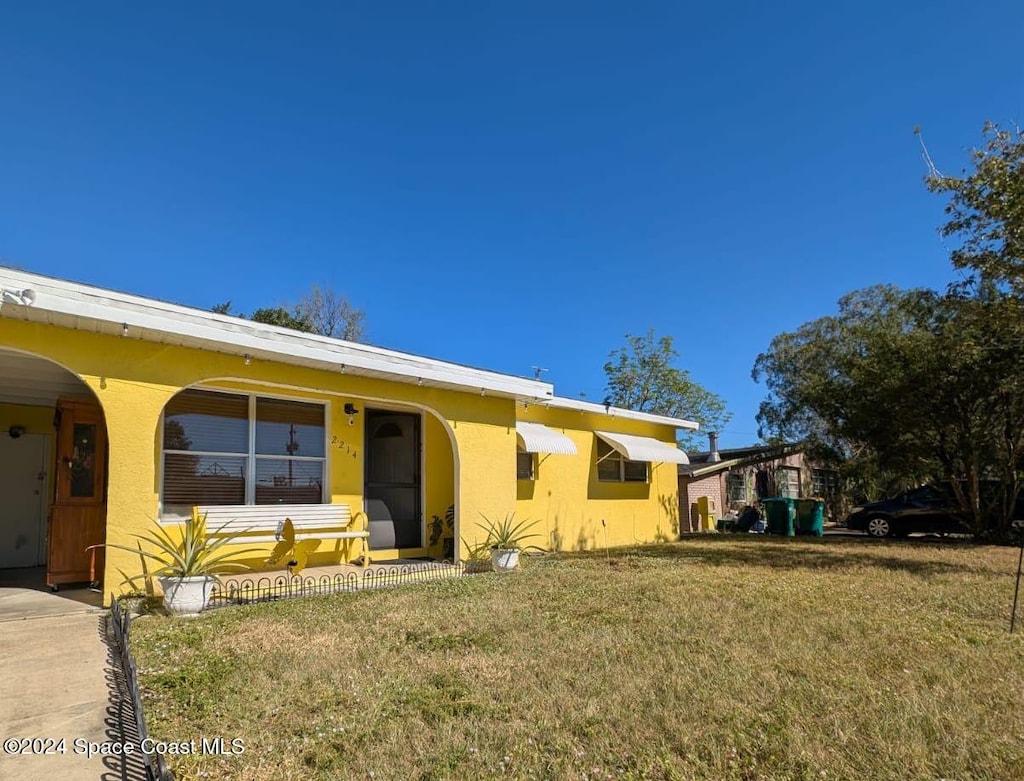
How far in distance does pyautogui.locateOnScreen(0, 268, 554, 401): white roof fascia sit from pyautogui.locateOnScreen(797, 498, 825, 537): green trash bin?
1511 cm

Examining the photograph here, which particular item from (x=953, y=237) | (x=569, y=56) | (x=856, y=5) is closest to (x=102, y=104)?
(x=569, y=56)

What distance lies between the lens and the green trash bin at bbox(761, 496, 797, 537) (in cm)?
2264

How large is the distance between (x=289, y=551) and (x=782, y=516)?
62.2 ft

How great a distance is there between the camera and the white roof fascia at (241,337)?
6762mm

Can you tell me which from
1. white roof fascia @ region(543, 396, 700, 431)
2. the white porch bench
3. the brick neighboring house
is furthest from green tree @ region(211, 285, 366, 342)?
the white porch bench

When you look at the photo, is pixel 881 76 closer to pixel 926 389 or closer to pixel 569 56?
pixel 569 56

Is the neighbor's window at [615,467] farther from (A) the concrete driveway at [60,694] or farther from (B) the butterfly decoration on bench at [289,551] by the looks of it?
(A) the concrete driveway at [60,694]

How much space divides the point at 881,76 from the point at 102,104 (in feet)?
53.2

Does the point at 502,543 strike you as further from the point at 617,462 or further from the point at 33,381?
the point at 33,381

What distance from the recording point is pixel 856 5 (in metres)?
10.8

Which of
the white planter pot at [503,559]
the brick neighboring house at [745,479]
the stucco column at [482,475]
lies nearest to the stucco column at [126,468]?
the stucco column at [482,475]

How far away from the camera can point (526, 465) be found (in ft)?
46.6

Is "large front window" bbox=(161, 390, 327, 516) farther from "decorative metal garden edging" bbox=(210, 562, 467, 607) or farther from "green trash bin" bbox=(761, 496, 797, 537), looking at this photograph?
"green trash bin" bbox=(761, 496, 797, 537)

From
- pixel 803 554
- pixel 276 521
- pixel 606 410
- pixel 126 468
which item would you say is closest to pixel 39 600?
pixel 126 468
